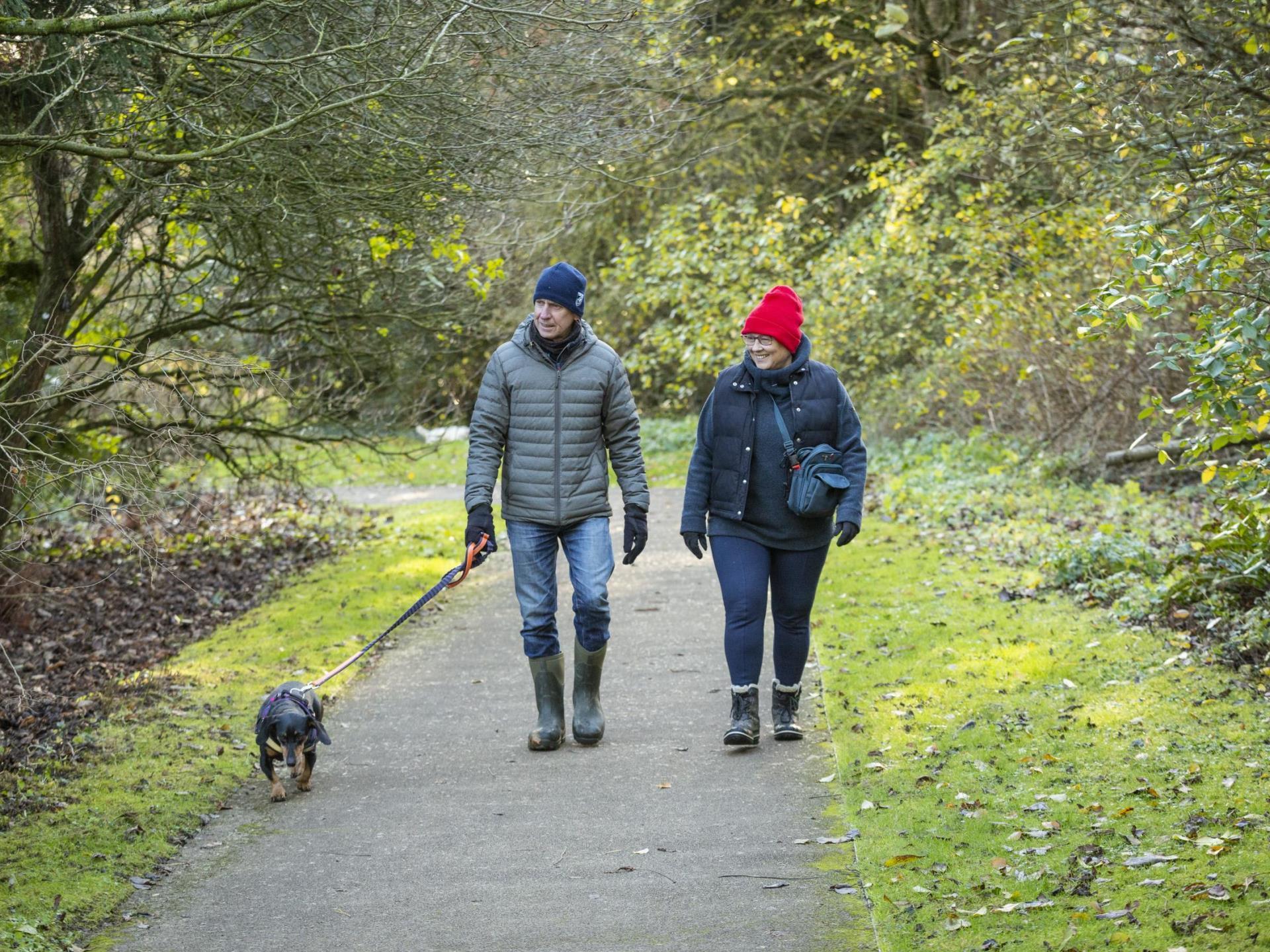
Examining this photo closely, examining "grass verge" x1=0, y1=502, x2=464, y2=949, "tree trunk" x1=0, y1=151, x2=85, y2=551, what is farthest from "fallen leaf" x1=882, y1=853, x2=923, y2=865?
"tree trunk" x1=0, y1=151, x2=85, y2=551

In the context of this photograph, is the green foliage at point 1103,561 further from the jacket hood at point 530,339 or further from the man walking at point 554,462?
the jacket hood at point 530,339

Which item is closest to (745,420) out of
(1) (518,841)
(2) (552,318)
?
(2) (552,318)

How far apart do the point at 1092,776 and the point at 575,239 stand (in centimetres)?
1893

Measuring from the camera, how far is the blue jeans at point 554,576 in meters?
6.84

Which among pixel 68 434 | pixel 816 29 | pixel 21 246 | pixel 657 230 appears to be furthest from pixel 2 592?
pixel 816 29

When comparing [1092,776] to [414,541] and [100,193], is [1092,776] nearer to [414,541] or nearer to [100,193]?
[100,193]

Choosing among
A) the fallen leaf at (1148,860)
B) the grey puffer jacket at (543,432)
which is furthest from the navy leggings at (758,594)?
the fallen leaf at (1148,860)

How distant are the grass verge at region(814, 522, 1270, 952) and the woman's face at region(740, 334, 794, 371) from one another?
6.13 ft

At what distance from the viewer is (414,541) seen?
14.7 m

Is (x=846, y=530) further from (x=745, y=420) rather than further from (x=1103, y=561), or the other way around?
(x=1103, y=561)

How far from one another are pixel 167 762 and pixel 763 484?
3228 mm

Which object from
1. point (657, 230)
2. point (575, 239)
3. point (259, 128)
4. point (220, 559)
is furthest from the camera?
point (575, 239)

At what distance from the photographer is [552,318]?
665cm

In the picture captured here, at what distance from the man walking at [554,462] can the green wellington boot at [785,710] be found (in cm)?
92
